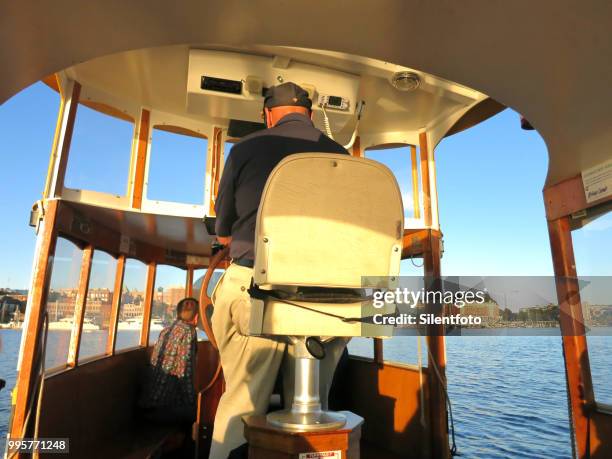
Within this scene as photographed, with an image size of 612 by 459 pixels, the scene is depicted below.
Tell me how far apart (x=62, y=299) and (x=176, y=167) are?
4.95ft

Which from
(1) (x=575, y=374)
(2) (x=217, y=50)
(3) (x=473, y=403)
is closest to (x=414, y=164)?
(2) (x=217, y=50)

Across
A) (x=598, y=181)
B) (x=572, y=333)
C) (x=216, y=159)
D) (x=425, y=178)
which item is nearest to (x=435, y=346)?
(x=572, y=333)

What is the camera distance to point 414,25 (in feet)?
4.90

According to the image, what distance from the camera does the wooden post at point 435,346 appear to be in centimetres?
336

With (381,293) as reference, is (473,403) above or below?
below

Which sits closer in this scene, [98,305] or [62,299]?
[62,299]

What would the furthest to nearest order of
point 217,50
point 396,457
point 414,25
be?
1. point 396,457
2. point 217,50
3. point 414,25

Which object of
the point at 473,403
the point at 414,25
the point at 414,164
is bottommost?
the point at 473,403

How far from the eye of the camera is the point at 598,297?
2.24 meters

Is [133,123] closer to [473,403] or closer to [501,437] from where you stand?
[501,437]

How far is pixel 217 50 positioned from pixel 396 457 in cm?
353

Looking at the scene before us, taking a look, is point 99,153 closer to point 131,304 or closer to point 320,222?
point 131,304

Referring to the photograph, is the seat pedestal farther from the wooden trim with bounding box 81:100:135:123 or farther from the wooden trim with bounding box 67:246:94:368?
the wooden trim with bounding box 81:100:135:123

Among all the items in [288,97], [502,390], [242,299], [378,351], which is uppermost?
[288,97]
